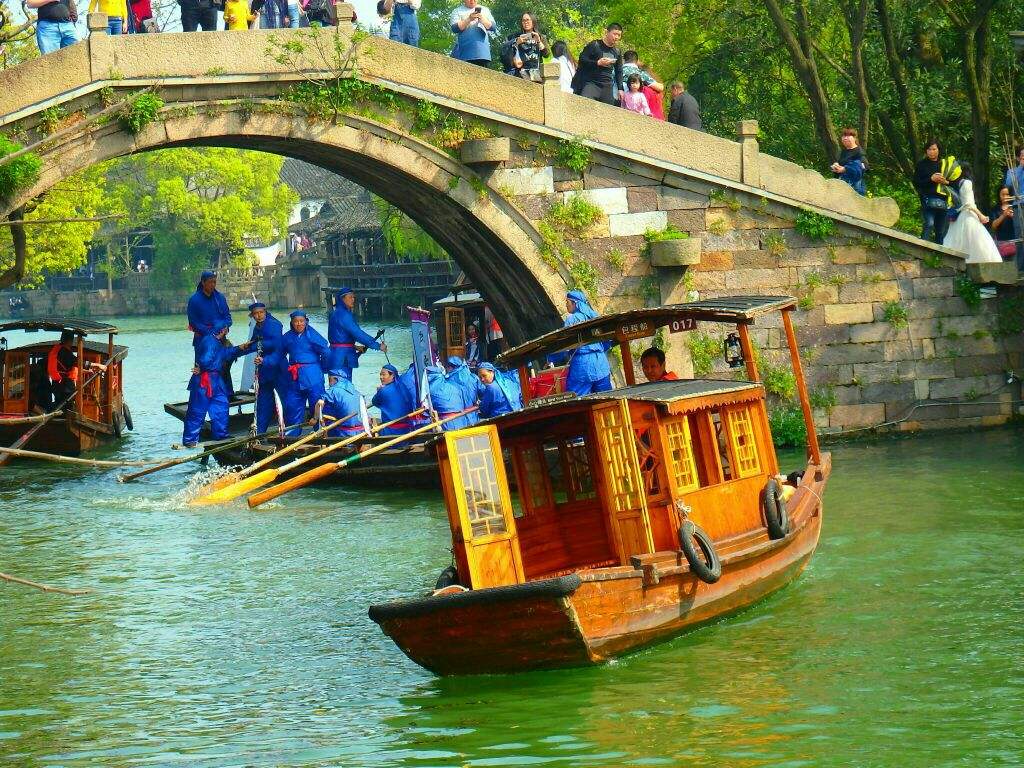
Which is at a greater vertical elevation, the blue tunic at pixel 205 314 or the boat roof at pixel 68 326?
the boat roof at pixel 68 326

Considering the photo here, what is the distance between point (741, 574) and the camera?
36.5 feet

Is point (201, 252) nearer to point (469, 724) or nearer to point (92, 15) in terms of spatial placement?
point (92, 15)

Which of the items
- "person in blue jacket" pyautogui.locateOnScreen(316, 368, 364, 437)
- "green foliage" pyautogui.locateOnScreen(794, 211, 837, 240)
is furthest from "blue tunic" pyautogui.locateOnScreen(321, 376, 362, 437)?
"green foliage" pyautogui.locateOnScreen(794, 211, 837, 240)

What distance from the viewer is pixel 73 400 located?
73.3 ft

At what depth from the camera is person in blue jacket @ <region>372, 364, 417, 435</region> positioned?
17578 millimetres

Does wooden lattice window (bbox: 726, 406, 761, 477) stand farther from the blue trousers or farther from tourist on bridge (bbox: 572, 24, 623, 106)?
the blue trousers

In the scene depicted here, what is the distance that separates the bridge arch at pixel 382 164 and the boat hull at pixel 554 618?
8.05 m

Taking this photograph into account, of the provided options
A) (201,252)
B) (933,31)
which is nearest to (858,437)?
(933,31)

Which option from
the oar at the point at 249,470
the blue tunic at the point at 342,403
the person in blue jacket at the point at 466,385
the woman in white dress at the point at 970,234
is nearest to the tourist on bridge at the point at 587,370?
the person in blue jacket at the point at 466,385

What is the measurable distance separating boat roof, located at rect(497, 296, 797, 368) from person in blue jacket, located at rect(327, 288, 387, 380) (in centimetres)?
724

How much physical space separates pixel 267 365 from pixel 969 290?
8.02m

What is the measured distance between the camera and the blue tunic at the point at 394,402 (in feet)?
57.7

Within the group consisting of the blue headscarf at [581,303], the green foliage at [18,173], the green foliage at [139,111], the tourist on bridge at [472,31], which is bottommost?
the blue headscarf at [581,303]

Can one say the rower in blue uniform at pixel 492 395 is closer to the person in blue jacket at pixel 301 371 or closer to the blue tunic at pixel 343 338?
the person in blue jacket at pixel 301 371
